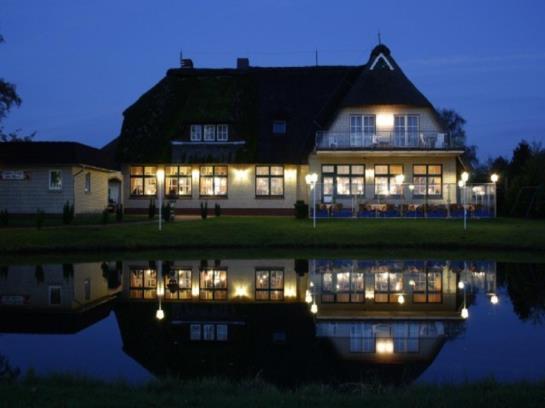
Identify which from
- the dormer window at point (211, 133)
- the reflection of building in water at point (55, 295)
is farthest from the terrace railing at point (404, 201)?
the reflection of building in water at point (55, 295)

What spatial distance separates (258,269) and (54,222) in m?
15.6

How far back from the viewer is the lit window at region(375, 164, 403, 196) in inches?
1555

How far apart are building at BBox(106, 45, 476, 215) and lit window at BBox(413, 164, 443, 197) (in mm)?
62

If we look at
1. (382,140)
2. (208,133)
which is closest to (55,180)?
(208,133)

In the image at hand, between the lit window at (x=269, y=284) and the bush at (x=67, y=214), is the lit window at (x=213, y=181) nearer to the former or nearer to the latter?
the bush at (x=67, y=214)

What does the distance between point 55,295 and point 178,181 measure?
2624 centimetres

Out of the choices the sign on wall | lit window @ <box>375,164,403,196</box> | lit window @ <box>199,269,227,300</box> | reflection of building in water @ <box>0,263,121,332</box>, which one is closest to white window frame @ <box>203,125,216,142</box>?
lit window @ <box>375,164,403,196</box>

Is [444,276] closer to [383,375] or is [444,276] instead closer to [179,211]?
[383,375]

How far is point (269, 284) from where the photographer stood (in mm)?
17094

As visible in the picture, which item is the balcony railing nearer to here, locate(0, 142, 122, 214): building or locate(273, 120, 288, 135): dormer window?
locate(273, 120, 288, 135): dormer window

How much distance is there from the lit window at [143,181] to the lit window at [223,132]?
4915mm

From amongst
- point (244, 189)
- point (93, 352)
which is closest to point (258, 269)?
point (93, 352)

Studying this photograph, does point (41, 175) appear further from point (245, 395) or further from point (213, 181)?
point (245, 395)

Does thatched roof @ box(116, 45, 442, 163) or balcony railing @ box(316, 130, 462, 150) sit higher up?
thatched roof @ box(116, 45, 442, 163)
